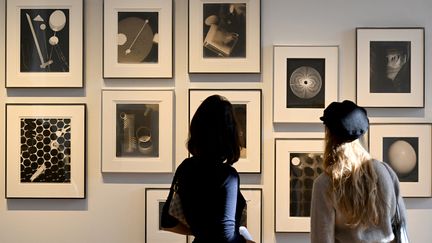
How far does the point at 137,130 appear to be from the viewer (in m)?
3.22

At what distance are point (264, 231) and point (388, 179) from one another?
1.26 meters

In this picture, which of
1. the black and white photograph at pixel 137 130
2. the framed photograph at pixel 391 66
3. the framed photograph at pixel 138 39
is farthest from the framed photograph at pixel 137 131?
the framed photograph at pixel 391 66

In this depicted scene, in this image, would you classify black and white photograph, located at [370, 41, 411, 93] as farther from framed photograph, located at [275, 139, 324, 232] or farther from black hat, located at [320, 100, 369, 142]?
black hat, located at [320, 100, 369, 142]

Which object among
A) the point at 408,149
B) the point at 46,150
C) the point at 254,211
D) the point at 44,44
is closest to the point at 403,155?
the point at 408,149

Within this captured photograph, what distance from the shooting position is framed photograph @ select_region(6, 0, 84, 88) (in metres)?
3.23

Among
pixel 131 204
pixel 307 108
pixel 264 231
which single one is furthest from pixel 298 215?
pixel 131 204

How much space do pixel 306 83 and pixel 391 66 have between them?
1.67 feet

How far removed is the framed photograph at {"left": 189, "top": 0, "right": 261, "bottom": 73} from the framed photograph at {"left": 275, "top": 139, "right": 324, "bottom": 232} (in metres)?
0.51

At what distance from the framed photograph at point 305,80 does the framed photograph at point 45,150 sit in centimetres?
116

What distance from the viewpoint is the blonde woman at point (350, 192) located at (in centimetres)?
203

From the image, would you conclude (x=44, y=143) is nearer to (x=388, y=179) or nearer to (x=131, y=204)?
(x=131, y=204)

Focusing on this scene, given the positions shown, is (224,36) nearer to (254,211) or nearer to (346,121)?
(254,211)

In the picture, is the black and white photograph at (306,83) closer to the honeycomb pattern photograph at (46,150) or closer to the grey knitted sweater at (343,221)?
the grey knitted sweater at (343,221)

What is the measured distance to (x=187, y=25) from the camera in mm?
3223
